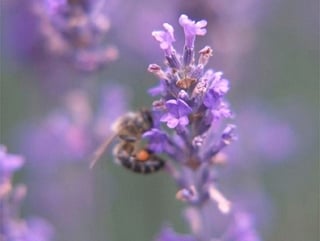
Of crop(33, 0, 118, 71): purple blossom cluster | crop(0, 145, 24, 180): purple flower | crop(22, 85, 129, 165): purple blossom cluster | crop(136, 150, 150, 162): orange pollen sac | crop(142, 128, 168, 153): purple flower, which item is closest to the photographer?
crop(142, 128, 168, 153): purple flower

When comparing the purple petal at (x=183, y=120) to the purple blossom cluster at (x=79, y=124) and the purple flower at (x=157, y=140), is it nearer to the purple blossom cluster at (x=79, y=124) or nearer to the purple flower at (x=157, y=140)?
the purple flower at (x=157, y=140)

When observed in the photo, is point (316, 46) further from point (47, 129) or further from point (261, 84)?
point (47, 129)

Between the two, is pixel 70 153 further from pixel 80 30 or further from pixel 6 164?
pixel 6 164

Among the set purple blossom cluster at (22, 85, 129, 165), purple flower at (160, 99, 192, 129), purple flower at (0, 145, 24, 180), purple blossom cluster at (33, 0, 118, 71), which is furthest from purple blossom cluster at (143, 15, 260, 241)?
purple blossom cluster at (22, 85, 129, 165)

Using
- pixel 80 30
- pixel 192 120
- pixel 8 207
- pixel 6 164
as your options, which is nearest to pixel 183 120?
pixel 192 120

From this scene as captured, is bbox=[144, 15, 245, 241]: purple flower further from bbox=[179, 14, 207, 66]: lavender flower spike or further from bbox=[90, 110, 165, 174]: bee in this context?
bbox=[90, 110, 165, 174]: bee

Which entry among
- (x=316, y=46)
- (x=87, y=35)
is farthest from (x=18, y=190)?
(x=316, y=46)

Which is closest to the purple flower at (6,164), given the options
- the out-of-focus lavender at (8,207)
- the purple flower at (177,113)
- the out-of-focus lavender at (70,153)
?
the out-of-focus lavender at (8,207)
